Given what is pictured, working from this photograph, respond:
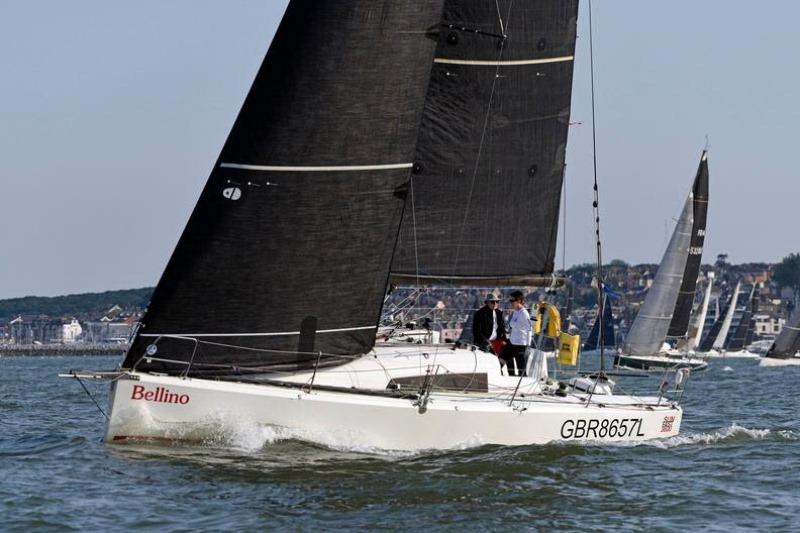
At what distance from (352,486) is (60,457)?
12.1ft

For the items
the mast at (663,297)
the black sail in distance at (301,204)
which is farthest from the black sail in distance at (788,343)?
the black sail in distance at (301,204)

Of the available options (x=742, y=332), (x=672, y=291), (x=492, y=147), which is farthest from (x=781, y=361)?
(x=492, y=147)

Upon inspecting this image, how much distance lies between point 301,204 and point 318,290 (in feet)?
3.05

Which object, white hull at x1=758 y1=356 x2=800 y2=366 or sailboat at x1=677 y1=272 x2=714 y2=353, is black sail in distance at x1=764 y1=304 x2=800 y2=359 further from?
sailboat at x1=677 y1=272 x2=714 y2=353

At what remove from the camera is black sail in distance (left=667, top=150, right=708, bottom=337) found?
5312 centimetres

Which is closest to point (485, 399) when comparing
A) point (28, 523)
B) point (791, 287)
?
point (28, 523)

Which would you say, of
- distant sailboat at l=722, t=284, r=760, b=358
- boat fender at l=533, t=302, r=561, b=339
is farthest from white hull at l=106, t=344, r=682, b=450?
distant sailboat at l=722, t=284, r=760, b=358

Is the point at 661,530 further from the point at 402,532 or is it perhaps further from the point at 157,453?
the point at 157,453

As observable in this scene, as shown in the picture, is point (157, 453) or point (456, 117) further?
point (456, 117)

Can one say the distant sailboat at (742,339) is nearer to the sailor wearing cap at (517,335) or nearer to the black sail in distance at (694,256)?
the black sail in distance at (694,256)

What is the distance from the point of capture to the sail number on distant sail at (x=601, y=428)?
1569cm

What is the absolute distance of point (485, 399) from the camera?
51.0 feet

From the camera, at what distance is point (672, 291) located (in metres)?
55.6

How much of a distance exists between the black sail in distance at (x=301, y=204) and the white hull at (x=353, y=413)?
467 mm
